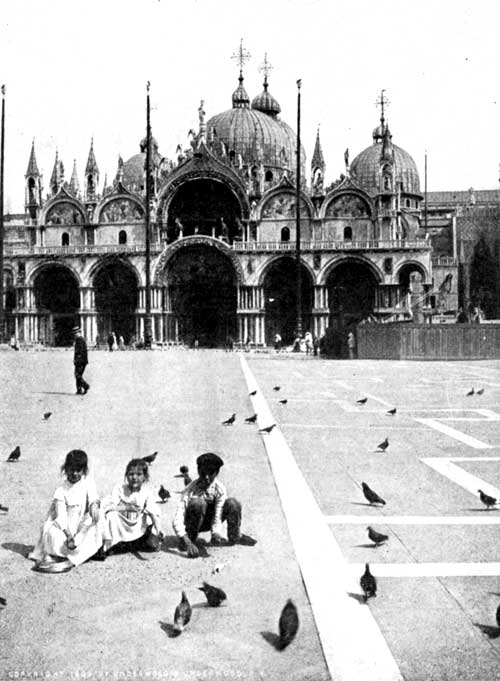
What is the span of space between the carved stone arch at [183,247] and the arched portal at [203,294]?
0.30 m

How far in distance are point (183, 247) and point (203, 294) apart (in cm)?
342

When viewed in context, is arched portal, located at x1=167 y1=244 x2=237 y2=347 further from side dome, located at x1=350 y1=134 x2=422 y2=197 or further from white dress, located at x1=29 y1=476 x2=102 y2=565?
white dress, located at x1=29 y1=476 x2=102 y2=565

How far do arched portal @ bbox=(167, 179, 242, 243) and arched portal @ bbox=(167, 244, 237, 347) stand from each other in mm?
3274

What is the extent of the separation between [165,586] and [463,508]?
10.1ft

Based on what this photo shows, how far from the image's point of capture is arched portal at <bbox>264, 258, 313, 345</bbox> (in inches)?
2264

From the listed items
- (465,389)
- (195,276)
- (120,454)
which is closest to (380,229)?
(195,276)

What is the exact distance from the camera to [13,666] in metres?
4.12

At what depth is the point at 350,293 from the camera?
57125 millimetres

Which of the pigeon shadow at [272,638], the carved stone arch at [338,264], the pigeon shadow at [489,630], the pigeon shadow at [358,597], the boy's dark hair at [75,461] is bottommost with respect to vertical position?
the pigeon shadow at [489,630]

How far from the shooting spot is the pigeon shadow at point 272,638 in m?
4.33

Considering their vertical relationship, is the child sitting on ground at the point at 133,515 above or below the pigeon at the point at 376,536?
above

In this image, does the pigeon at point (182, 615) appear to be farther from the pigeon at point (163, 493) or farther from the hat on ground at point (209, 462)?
the pigeon at point (163, 493)

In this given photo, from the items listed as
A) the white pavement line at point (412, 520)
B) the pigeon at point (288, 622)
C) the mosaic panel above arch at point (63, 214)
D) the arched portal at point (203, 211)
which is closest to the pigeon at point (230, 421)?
the white pavement line at point (412, 520)

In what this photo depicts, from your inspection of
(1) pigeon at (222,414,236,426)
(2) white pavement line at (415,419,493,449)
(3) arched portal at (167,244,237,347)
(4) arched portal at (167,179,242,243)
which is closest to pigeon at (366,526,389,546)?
(2) white pavement line at (415,419,493,449)
